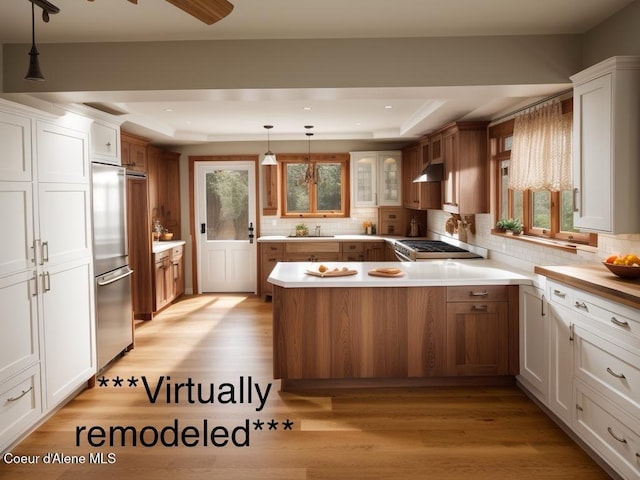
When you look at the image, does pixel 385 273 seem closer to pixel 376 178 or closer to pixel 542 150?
pixel 542 150

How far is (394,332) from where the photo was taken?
401 cm

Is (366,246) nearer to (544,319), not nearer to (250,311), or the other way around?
(250,311)

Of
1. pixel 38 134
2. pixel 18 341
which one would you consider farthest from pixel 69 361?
pixel 38 134

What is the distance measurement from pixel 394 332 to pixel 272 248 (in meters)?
3.88

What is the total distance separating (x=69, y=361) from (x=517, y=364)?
3.37m

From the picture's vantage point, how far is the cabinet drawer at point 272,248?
7.62m

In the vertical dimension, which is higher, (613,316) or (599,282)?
(599,282)

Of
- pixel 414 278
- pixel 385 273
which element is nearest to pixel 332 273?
pixel 385 273

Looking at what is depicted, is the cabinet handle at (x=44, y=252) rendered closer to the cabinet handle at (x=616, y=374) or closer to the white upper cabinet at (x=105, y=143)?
the white upper cabinet at (x=105, y=143)

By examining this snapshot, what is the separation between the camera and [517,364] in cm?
402

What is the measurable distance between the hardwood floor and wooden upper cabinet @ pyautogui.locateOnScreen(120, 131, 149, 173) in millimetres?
2561

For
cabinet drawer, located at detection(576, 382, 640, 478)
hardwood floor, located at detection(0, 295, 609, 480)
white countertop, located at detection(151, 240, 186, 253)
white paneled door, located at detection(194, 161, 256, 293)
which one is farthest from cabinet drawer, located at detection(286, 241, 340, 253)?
cabinet drawer, located at detection(576, 382, 640, 478)

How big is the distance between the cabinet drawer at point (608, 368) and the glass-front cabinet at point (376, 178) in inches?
200

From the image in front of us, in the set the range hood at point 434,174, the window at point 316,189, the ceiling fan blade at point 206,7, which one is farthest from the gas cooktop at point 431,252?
the ceiling fan blade at point 206,7
